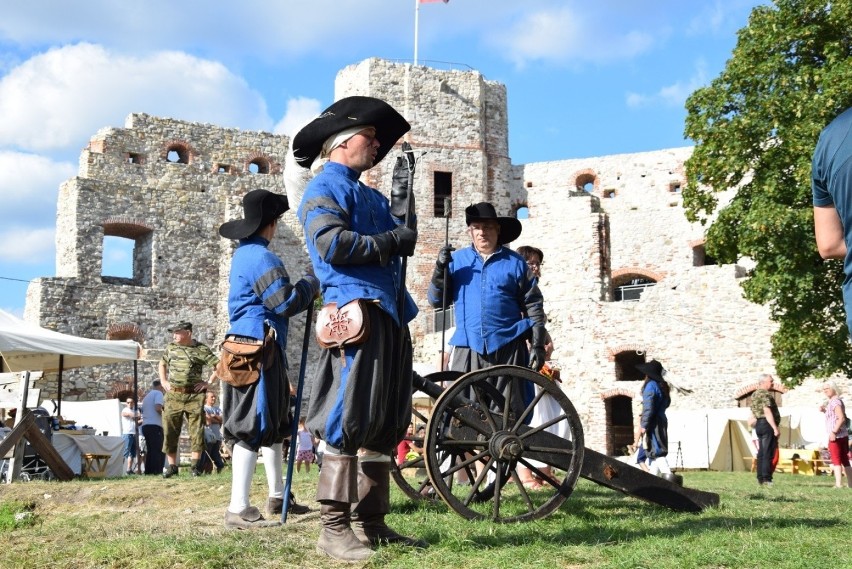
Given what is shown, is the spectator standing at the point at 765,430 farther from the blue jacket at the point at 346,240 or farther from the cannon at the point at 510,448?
the blue jacket at the point at 346,240

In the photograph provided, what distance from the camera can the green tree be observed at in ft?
52.6

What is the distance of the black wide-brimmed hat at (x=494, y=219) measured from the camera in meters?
6.64

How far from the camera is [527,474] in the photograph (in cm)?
736

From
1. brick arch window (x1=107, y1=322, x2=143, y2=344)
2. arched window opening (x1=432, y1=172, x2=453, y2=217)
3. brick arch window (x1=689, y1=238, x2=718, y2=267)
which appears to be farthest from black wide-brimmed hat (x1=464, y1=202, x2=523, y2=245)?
brick arch window (x1=689, y1=238, x2=718, y2=267)

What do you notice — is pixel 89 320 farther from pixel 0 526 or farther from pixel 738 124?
pixel 0 526

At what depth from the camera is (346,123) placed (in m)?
4.29

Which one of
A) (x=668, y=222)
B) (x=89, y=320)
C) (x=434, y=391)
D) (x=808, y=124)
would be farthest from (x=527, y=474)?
(x=668, y=222)

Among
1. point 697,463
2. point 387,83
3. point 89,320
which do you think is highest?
point 387,83

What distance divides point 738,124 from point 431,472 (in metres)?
14.5

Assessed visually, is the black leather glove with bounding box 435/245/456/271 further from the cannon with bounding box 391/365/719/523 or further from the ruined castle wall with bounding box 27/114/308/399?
the ruined castle wall with bounding box 27/114/308/399

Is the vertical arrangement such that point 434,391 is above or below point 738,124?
below

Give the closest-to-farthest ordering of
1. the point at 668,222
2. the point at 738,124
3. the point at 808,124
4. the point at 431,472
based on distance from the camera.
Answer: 1. the point at 431,472
2. the point at 808,124
3. the point at 738,124
4. the point at 668,222

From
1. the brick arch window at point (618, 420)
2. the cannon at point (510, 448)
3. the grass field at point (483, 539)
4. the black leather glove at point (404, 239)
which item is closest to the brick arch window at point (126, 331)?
the brick arch window at point (618, 420)

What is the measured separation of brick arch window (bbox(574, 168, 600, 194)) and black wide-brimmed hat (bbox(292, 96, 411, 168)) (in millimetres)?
31559
